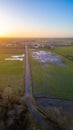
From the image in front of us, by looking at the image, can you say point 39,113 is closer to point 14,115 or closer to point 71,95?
point 14,115

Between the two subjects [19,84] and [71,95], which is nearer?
[71,95]

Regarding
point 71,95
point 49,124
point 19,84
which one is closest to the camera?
point 49,124

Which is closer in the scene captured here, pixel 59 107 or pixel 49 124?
pixel 49 124

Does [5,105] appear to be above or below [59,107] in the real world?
above

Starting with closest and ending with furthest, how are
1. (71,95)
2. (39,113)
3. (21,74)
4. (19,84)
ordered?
(39,113), (71,95), (19,84), (21,74)

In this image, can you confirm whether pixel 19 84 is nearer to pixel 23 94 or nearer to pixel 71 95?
pixel 23 94

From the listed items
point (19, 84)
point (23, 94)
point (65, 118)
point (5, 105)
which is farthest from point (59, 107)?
point (19, 84)

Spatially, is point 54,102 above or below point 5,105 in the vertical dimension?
below

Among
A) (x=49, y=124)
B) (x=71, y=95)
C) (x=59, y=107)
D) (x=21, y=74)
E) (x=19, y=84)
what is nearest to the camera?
(x=49, y=124)

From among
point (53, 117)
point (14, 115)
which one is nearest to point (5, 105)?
point (14, 115)
